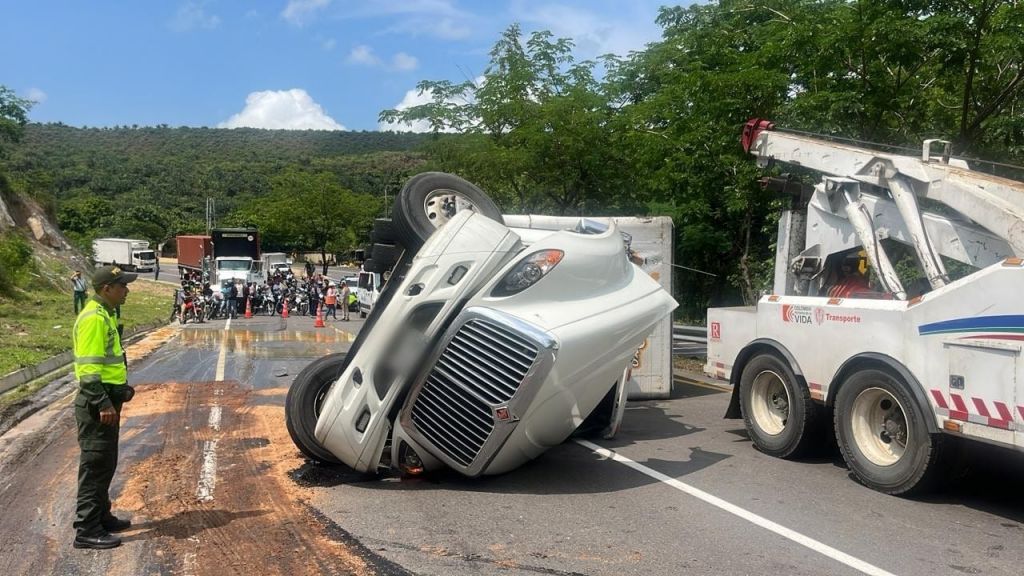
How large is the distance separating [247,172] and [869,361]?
11565 centimetres

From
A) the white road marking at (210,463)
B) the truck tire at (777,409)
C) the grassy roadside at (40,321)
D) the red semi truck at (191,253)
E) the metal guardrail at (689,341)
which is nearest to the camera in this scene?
the white road marking at (210,463)

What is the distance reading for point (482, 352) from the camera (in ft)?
20.6

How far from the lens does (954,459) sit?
6.25 meters

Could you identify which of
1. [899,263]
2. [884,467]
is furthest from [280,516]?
[899,263]

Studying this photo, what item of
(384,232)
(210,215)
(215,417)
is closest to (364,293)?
(215,417)

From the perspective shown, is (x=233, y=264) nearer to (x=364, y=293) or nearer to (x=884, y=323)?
(x=364, y=293)

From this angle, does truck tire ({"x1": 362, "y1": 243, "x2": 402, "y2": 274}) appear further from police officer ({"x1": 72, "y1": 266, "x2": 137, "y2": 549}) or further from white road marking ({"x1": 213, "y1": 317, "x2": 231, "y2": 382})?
white road marking ({"x1": 213, "y1": 317, "x2": 231, "y2": 382})

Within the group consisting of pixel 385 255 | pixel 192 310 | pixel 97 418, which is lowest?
pixel 192 310

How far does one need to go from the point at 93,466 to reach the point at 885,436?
5.83m

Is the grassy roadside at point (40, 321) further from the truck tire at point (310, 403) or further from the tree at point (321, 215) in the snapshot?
the tree at point (321, 215)

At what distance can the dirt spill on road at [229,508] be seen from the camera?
5.11 meters

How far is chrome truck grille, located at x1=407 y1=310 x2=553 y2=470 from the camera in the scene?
6152 millimetres

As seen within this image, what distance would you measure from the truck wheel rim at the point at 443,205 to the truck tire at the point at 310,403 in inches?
57.4

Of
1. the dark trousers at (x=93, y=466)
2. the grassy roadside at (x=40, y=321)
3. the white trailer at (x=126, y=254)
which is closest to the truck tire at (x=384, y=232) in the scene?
the dark trousers at (x=93, y=466)
